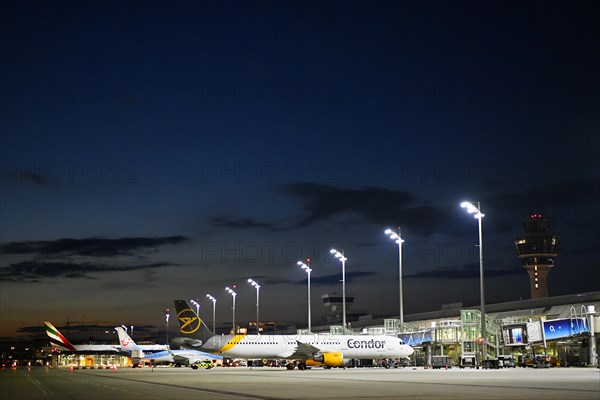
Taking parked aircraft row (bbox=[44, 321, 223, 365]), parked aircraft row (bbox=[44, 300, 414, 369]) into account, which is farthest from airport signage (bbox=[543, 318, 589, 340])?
parked aircraft row (bbox=[44, 321, 223, 365])

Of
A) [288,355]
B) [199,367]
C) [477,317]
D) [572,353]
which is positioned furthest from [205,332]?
[572,353]

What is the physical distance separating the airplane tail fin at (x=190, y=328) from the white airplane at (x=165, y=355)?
1811cm

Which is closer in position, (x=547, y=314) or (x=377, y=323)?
(x=547, y=314)

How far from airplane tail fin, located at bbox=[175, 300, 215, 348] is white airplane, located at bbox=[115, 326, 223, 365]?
59.4 feet

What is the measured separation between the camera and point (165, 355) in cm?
12350

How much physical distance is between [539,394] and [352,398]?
7546 millimetres

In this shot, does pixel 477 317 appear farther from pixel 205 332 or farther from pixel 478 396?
pixel 478 396

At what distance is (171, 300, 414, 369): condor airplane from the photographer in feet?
256

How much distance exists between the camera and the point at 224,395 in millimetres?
30500

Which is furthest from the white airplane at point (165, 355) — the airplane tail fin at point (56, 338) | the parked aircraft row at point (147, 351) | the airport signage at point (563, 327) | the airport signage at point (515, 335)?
the airport signage at point (563, 327)

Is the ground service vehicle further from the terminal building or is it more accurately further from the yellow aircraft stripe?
the terminal building

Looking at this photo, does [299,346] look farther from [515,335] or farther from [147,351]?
[147,351]

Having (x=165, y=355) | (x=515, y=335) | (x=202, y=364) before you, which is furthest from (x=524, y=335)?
(x=165, y=355)

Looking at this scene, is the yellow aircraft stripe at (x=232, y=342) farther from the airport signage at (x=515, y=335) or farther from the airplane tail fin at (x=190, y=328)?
the airport signage at (x=515, y=335)
